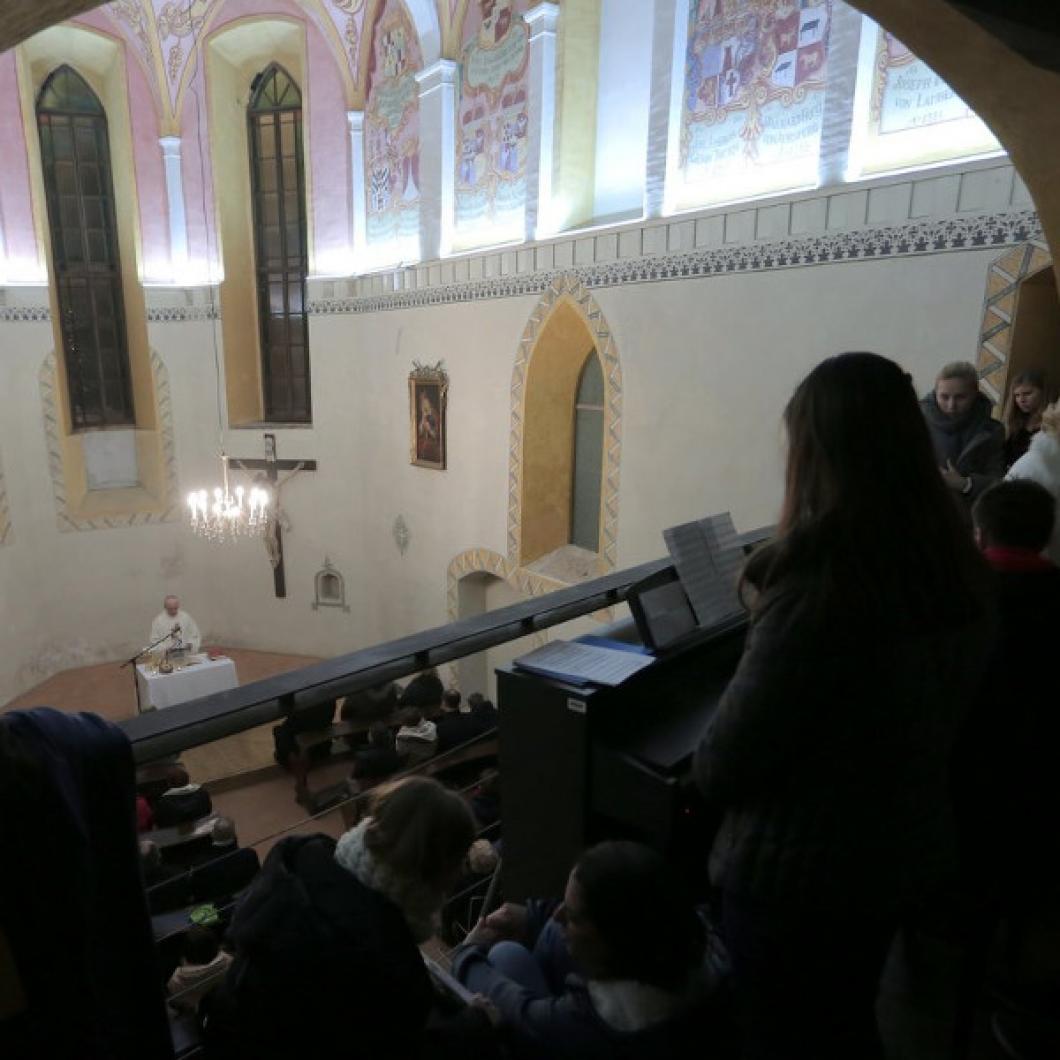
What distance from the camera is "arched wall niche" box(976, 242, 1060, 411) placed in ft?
13.0

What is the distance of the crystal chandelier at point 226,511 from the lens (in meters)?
8.35

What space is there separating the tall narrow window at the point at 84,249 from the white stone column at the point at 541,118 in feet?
22.2

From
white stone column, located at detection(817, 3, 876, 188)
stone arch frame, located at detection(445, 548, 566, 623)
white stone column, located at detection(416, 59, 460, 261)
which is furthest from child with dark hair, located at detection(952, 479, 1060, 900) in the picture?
white stone column, located at detection(416, 59, 460, 261)

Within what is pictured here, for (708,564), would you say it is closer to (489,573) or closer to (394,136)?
(489,573)

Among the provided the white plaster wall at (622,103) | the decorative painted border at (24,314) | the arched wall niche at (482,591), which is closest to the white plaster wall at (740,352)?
the white plaster wall at (622,103)

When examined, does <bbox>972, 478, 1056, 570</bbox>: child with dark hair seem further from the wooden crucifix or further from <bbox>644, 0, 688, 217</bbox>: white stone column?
the wooden crucifix

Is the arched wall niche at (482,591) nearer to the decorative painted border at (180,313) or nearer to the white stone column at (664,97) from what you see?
the white stone column at (664,97)

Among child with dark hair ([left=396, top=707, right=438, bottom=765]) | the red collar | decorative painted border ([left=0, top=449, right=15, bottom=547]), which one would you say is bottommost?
child with dark hair ([left=396, top=707, right=438, bottom=765])

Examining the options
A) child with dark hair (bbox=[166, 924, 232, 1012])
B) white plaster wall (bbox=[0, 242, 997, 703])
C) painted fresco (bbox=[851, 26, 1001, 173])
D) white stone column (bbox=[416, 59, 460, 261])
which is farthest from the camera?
white stone column (bbox=[416, 59, 460, 261])

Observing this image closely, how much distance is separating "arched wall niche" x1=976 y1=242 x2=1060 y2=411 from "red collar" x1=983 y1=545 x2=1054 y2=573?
116 inches

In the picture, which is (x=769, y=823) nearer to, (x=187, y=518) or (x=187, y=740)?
(x=187, y=740)

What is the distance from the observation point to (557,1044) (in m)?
1.34

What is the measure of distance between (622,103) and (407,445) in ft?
14.9

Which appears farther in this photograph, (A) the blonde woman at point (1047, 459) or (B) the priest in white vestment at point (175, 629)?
(B) the priest in white vestment at point (175, 629)
